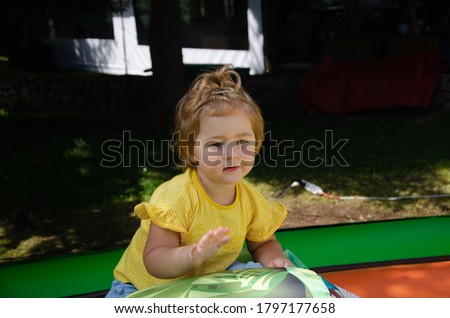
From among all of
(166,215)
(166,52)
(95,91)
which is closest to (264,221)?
(166,215)

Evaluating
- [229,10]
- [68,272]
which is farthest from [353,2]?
[68,272]

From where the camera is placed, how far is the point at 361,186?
4672 millimetres

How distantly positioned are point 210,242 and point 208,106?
1.44 feet

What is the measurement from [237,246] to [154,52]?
448 centimetres

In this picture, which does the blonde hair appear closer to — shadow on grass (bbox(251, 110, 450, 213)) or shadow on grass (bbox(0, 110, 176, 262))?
shadow on grass (bbox(0, 110, 176, 262))

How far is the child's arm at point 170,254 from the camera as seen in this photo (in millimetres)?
1677

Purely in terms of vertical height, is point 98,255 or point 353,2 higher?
point 353,2

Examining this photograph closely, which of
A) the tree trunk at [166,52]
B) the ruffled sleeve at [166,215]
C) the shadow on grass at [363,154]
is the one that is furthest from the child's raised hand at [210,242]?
the tree trunk at [166,52]

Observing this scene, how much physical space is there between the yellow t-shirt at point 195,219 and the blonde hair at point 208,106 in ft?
0.40

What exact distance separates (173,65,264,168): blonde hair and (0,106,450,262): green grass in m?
2.11

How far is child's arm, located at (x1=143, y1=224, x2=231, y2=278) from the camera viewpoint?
1.68 metres

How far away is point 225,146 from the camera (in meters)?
1.85

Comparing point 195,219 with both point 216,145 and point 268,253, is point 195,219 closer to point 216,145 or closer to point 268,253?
point 216,145
